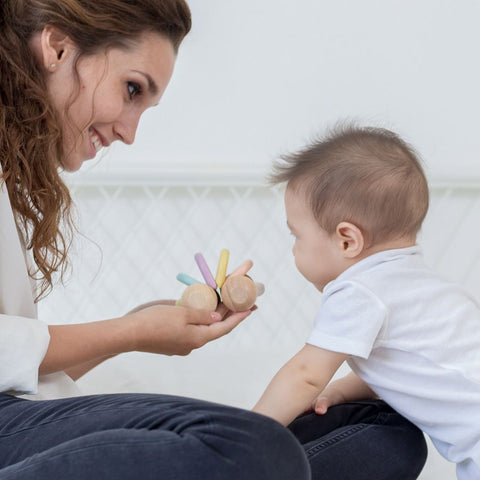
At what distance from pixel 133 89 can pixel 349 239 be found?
365 millimetres

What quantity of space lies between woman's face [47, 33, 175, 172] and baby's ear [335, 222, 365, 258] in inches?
13.1

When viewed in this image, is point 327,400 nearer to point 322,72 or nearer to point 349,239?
point 349,239

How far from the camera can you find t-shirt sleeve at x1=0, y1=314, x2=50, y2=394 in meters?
0.84

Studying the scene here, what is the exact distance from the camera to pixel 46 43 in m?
0.97

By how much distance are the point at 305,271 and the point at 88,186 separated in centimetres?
93

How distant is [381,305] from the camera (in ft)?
2.80

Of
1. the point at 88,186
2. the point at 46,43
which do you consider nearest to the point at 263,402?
the point at 46,43

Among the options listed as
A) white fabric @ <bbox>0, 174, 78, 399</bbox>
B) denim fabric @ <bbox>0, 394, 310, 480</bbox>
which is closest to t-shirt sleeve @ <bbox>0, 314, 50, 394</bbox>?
white fabric @ <bbox>0, 174, 78, 399</bbox>

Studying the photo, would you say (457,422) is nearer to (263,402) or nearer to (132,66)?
(263,402)

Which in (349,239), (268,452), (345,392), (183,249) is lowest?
(183,249)

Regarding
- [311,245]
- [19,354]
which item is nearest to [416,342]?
[311,245]

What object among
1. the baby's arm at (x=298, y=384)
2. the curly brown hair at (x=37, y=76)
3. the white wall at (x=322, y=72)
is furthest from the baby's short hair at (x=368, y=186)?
the white wall at (x=322, y=72)

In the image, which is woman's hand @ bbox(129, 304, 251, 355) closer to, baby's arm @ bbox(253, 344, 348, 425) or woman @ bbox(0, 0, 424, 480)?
woman @ bbox(0, 0, 424, 480)

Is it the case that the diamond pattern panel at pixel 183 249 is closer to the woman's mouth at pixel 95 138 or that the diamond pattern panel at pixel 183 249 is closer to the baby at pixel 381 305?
the woman's mouth at pixel 95 138
